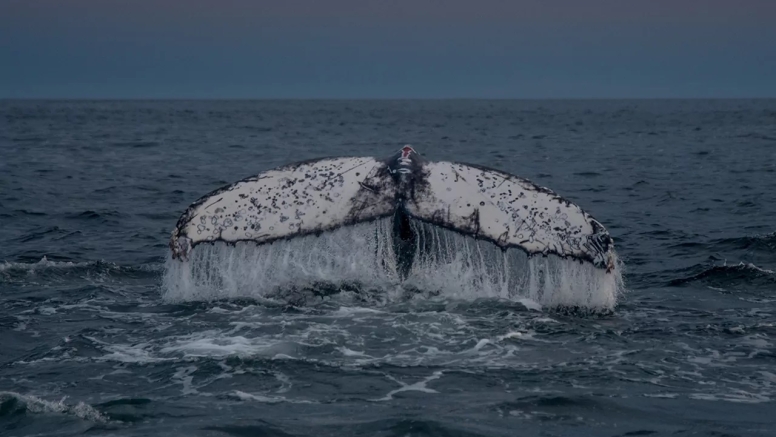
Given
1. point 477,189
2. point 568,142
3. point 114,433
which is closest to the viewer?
point 114,433

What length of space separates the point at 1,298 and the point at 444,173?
4.81 meters

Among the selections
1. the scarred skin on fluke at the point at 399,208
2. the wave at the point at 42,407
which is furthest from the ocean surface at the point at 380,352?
the scarred skin on fluke at the point at 399,208

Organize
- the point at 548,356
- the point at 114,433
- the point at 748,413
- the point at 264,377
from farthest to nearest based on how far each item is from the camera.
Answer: the point at 548,356
the point at 264,377
the point at 748,413
the point at 114,433

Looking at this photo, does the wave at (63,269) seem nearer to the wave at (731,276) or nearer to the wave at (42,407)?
the wave at (42,407)

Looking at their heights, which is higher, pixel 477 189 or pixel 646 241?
pixel 477 189

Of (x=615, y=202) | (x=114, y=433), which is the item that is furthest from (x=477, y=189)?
(x=615, y=202)

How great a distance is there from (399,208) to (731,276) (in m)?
4.76

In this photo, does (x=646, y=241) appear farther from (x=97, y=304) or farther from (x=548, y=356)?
(x=97, y=304)

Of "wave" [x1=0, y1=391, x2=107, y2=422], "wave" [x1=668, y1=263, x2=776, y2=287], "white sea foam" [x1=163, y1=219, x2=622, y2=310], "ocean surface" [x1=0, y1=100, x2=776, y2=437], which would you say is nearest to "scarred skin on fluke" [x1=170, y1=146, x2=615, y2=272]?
"white sea foam" [x1=163, y1=219, x2=622, y2=310]

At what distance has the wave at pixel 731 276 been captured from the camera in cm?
1109

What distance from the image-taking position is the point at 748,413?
6.69m

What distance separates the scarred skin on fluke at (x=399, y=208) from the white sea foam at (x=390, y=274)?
0.11 m

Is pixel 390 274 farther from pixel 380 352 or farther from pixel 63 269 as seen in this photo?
pixel 63 269

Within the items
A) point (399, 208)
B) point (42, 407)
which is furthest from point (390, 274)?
point (42, 407)
